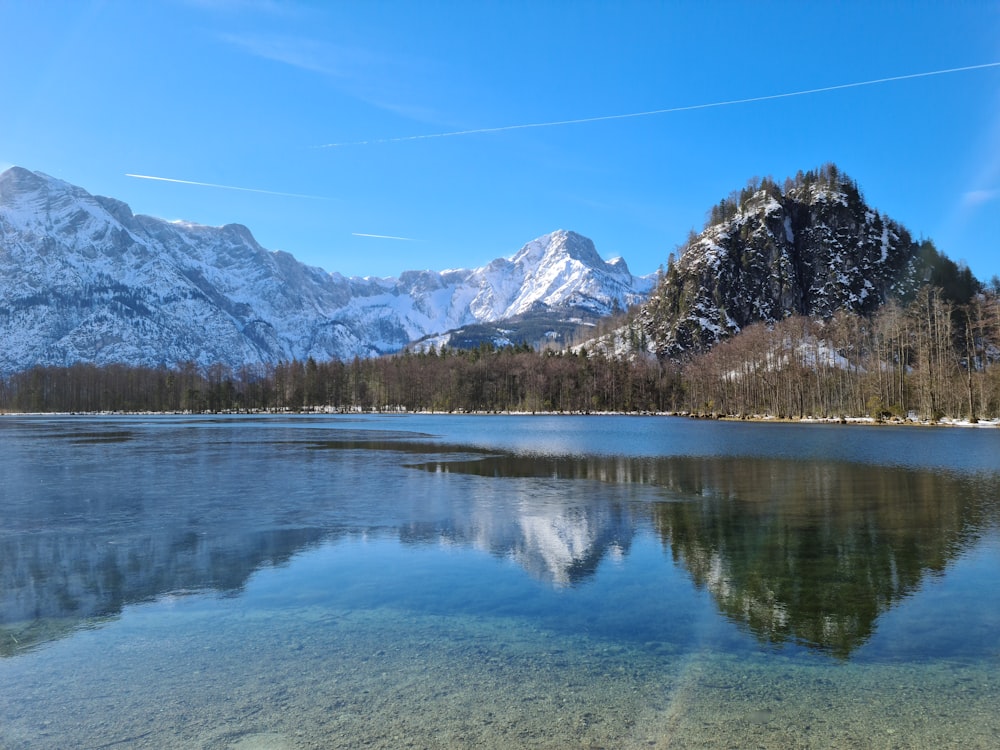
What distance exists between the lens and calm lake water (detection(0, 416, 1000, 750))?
32.1 ft

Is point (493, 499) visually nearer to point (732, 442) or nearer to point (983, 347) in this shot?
point (732, 442)

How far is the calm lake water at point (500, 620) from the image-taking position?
9773 millimetres

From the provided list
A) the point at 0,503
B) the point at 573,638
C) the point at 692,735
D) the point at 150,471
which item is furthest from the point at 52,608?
the point at 150,471

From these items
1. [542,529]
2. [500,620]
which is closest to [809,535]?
[542,529]

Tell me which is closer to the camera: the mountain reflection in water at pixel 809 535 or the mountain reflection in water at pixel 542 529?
the mountain reflection in water at pixel 809 535

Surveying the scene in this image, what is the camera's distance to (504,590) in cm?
1716

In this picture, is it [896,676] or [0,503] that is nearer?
[896,676]

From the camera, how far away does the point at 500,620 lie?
14.6m

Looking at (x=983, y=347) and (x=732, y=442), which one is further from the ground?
(x=983, y=347)

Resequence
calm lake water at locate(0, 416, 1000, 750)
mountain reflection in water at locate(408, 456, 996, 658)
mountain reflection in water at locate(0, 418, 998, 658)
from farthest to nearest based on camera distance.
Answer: mountain reflection in water at locate(0, 418, 998, 658) < mountain reflection in water at locate(408, 456, 996, 658) < calm lake water at locate(0, 416, 1000, 750)

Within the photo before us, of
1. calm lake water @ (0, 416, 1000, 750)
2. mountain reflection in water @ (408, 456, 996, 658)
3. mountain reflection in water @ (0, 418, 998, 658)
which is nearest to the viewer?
calm lake water @ (0, 416, 1000, 750)

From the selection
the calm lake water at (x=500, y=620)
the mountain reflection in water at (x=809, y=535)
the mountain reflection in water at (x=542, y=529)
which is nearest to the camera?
the calm lake water at (x=500, y=620)

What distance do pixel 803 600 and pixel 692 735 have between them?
8199mm

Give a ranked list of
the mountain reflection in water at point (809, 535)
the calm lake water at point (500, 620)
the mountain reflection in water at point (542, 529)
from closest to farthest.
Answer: the calm lake water at point (500, 620), the mountain reflection in water at point (809, 535), the mountain reflection in water at point (542, 529)
